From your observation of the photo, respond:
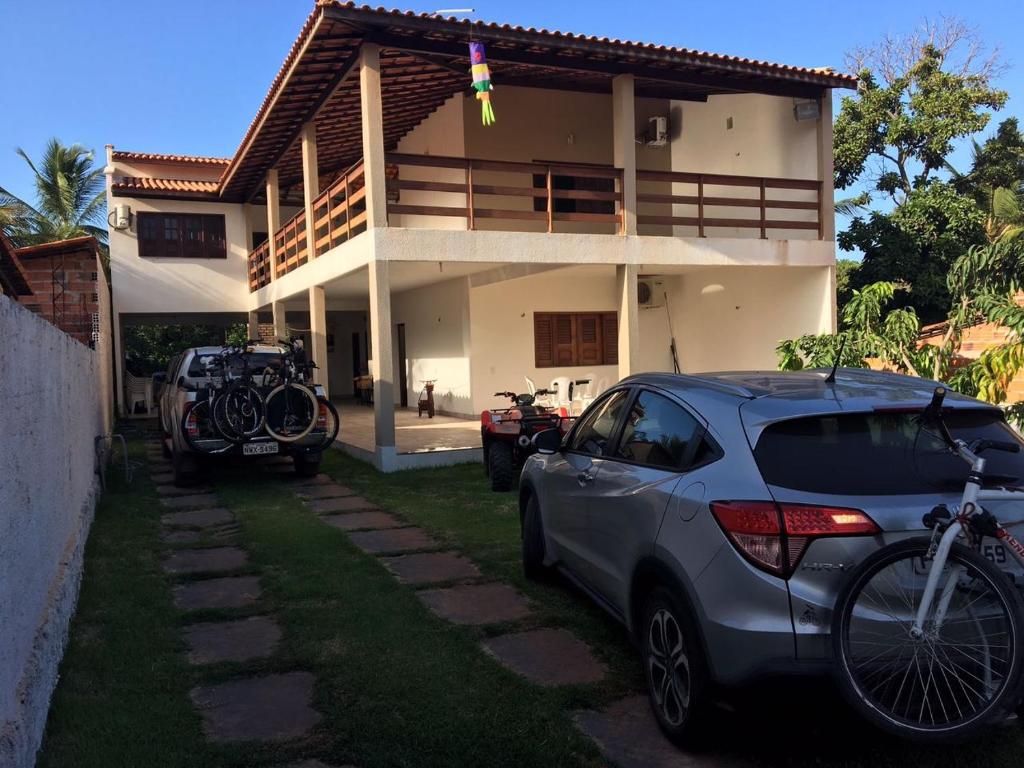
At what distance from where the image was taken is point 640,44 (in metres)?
11.2

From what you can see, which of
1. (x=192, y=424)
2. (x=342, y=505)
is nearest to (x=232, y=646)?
(x=342, y=505)

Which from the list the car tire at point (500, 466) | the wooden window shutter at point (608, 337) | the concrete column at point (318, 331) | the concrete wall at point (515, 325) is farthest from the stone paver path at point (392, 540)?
the wooden window shutter at point (608, 337)

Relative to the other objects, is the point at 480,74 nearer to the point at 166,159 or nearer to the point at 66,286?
the point at 66,286

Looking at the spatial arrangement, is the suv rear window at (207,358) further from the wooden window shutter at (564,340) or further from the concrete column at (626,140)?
the wooden window shutter at (564,340)

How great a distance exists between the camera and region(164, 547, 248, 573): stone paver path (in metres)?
6.30

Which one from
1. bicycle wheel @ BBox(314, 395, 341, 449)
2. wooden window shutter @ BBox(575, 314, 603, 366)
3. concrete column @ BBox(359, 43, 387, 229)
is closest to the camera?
bicycle wheel @ BBox(314, 395, 341, 449)

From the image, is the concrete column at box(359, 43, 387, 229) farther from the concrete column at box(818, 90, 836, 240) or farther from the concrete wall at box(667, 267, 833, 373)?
the concrete column at box(818, 90, 836, 240)

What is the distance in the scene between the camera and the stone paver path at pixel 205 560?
630 centimetres

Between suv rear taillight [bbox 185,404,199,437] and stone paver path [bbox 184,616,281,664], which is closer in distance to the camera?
stone paver path [bbox 184,616,281,664]

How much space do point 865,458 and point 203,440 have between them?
8.11m

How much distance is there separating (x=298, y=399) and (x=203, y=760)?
22.7 feet

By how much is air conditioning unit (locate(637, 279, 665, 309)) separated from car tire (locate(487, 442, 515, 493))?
313 inches

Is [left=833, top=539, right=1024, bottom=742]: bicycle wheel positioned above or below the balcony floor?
above

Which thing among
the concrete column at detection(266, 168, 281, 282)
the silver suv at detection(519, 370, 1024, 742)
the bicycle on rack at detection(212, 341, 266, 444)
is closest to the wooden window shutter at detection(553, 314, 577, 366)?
the concrete column at detection(266, 168, 281, 282)
